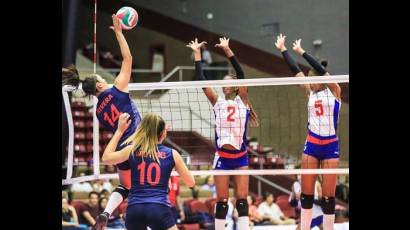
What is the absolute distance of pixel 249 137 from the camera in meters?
15.7

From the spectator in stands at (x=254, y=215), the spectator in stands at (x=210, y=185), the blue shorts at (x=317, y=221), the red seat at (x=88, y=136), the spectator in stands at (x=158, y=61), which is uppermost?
the spectator in stands at (x=158, y=61)

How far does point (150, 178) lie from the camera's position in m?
6.30

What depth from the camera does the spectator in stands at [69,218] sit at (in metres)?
11.3

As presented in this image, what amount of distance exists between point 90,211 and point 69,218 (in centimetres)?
53

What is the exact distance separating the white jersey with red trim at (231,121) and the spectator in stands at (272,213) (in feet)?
14.5

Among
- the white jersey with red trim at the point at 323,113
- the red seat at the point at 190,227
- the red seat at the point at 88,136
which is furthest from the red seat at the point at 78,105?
the white jersey with red trim at the point at 323,113

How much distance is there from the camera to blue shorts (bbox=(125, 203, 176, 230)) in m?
6.08

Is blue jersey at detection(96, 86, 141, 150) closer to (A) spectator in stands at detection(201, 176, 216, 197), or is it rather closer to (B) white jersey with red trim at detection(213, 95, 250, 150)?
(B) white jersey with red trim at detection(213, 95, 250, 150)

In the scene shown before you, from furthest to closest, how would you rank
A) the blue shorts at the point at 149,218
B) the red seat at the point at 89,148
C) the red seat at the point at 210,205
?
the red seat at the point at 89,148
the red seat at the point at 210,205
the blue shorts at the point at 149,218

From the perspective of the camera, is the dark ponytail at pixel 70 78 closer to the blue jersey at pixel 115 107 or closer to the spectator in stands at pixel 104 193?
the blue jersey at pixel 115 107

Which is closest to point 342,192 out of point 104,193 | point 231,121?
point 104,193

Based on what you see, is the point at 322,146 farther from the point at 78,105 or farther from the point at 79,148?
the point at 78,105
